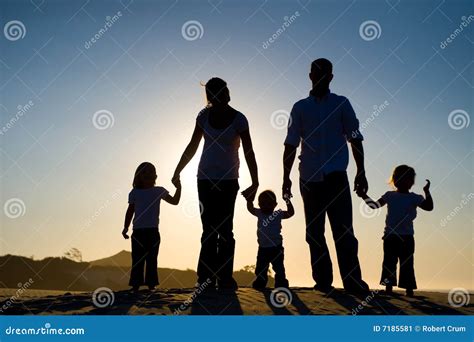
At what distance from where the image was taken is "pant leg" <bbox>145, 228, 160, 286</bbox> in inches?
313

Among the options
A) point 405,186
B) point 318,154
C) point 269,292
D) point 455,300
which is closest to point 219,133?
point 318,154

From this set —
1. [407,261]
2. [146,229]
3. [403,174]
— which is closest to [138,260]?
[146,229]

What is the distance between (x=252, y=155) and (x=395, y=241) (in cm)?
243

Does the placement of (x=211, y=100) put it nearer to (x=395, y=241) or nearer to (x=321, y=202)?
(x=321, y=202)

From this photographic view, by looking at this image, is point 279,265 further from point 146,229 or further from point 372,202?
point 146,229

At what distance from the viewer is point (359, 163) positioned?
675cm

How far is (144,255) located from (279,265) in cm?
198

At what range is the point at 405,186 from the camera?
7.88 m

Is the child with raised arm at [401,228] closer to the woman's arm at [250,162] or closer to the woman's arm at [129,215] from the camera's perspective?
Answer: the woman's arm at [250,162]

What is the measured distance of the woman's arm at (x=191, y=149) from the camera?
7.52m

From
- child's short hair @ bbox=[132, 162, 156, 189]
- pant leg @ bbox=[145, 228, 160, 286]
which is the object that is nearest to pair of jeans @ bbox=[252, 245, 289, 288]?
pant leg @ bbox=[145, 228, 160, 286]

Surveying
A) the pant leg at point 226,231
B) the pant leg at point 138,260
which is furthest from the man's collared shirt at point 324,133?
the pant leg at point 138,260
